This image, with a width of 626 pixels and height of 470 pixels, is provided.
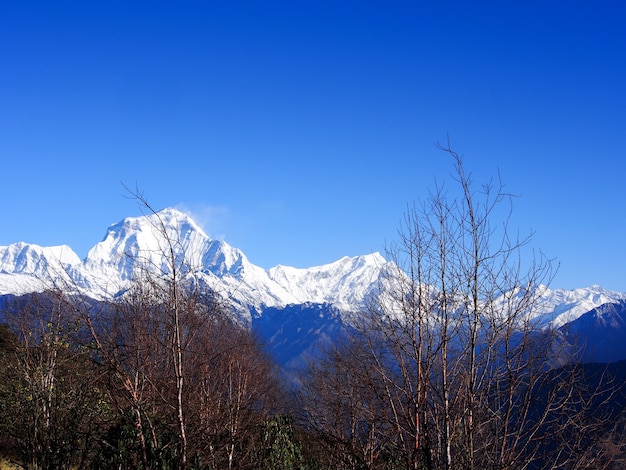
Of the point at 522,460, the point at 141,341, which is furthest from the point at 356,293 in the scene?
the point at 522,460

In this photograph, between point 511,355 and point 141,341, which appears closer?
point 511,355

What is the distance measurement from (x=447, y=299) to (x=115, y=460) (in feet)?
21.6

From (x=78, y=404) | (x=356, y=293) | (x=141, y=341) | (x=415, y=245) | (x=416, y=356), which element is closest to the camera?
(x=416, y=356)

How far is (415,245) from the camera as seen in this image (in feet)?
27.9

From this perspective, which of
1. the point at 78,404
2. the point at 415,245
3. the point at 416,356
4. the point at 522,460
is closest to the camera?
the point at 522,460

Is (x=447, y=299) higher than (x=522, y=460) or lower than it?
higher

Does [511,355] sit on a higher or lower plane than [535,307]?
lower

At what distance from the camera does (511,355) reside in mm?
7699

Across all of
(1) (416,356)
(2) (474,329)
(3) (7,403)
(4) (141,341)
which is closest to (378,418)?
(1) (416,356)

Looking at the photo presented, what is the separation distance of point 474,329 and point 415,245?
1514 millimetres

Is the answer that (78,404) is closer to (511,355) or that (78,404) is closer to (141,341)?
(141,341)

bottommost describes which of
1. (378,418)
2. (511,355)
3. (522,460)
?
(522,460)

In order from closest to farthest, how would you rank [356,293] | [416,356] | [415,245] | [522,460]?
[522,460] < [416,356] < [415,245] < [356,293]

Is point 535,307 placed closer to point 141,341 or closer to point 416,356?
point 416,356
